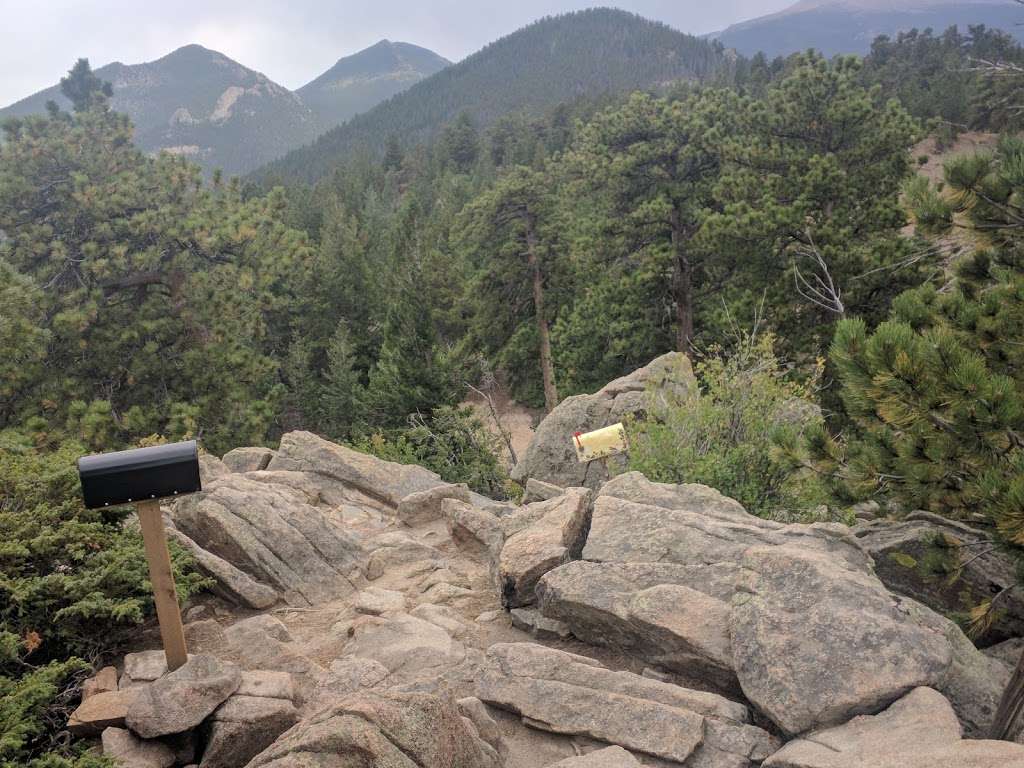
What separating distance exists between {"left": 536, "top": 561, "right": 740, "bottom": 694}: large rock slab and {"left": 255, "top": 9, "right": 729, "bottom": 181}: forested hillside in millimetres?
102494

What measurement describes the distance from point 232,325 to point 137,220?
3.76m

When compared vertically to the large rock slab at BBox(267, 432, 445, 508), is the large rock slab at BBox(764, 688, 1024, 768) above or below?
above

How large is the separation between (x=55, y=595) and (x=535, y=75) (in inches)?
6404

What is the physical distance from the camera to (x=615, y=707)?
5293mm

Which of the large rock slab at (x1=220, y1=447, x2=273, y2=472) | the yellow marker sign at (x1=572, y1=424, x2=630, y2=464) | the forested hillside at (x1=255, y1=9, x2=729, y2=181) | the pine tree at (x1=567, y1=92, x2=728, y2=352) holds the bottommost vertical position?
the large rock slab at (x1=220, y1=447, x2=273, y2=472)

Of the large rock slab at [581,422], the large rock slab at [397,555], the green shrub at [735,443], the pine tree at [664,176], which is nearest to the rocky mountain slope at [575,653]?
the large rock slab at [397,555]

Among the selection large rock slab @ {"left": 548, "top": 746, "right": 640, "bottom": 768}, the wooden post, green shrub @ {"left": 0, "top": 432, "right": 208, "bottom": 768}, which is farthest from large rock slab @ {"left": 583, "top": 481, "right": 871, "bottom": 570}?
green shrub @ {"left": 0, "top": 432, "right": 208, "bottom": 768}

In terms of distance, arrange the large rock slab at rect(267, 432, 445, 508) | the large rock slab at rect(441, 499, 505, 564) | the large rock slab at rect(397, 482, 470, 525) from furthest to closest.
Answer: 1. the large rock slab at rect(267, 432, 445, 508)
2. the large rock slab at rect(397, 482, 470, 525)
3. the large rock slab at rect(441, 499, 505, 564)

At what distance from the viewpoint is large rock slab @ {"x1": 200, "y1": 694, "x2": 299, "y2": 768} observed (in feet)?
15.3

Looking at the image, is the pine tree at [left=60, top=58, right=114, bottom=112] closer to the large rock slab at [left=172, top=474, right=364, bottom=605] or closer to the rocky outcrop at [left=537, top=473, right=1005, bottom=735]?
the large rock slab at [left=172, top=474, right=364, bottom=605]

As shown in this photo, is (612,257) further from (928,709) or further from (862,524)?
(928,709)

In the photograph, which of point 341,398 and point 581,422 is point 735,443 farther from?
point 341,398

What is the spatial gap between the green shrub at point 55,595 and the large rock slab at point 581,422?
9721 millimetres

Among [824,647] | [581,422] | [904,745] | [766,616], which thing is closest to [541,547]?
[766,616]
